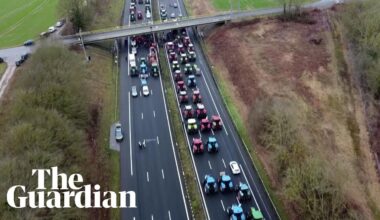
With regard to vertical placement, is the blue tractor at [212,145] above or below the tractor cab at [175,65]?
below

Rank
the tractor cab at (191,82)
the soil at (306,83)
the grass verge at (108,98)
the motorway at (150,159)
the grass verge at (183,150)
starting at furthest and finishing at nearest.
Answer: the tractor cab at (191,82), the soil at (306,83), the grass verge at (108,98), the motorway at (150,159), the grass verge at (183,150)

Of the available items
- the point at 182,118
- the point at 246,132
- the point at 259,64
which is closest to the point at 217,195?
the point at 246,132

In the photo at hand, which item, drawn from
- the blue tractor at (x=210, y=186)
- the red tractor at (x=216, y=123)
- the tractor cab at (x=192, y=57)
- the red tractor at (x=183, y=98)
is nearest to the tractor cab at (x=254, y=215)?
the blue tractor at (x=210, y=186)

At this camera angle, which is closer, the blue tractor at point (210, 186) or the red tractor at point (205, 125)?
the blue tractor at point (210, 186)

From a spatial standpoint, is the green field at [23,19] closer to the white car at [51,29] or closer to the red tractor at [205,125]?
the white car at [51,29]

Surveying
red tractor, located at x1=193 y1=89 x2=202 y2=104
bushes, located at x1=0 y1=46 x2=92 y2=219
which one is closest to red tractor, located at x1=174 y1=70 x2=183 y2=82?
red tractor, located at x1=193 y1=89 x2=202 y2=104

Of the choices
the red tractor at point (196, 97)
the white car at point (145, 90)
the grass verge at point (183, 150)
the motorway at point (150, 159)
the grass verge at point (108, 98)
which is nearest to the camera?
the grass verge at point (183, 150)

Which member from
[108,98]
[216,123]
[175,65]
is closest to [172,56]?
[175,65]
